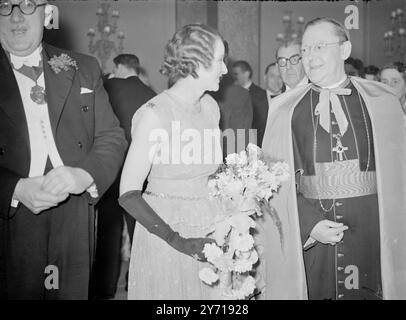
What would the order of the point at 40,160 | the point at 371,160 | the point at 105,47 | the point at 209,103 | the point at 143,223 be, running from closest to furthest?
1. the point at 143,223
2. the point at 40,160
3. the point at 209,103
4. the point at 371,160
5. the point at 105,47

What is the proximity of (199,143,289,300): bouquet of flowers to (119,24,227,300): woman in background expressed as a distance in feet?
0.21

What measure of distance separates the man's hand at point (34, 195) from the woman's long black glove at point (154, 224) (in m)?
0.22

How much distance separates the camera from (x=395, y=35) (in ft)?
10.7

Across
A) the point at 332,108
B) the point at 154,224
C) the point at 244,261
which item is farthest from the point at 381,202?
the point at 154,224

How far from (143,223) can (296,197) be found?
2.09 ft

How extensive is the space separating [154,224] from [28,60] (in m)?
0.66

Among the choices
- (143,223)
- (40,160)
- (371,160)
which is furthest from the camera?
(371,160)

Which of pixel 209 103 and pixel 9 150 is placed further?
pixel 209 103

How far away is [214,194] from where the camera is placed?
1.52m

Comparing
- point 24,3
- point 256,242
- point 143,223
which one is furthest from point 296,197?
point 24,3

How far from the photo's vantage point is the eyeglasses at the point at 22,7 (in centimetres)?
158

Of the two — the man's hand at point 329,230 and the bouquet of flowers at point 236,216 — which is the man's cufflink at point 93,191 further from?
the man's hand at point 329,230

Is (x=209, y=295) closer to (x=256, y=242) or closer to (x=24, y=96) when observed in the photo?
(x=256, y=242)

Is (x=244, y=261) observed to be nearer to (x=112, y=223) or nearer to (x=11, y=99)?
(x=11, y=99)
